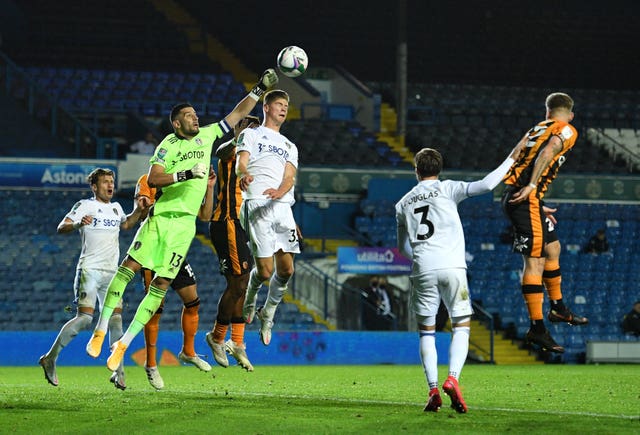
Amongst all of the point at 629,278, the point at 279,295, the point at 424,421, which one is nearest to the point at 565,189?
the point at 629,278

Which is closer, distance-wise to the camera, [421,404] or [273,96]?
[421,404]

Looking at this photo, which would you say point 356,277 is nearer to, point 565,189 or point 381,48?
point 565,189

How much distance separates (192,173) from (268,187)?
1197 mm

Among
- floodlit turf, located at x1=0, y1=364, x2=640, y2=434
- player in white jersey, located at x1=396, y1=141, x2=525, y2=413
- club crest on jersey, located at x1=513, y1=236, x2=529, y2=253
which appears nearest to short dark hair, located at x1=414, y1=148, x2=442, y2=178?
A: player in white jersey, located at x1=396, y1=141, x2=525, y2=413

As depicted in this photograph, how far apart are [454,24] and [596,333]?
1687 cm

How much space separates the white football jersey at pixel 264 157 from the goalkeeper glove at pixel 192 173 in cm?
91

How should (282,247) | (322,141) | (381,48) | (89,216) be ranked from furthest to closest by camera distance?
(381,48) < (322,141) < (89,216) < (282,247)

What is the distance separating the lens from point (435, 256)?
10.2 m

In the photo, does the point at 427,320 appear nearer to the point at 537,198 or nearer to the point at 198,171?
the point at 537,198

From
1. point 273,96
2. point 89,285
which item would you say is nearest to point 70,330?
point 89,285

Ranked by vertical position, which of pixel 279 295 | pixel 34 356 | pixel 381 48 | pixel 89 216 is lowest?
pixel 34 356

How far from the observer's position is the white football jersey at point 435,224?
400 inches

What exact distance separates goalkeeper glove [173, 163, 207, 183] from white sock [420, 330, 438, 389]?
251cm

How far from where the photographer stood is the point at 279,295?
496 inches
